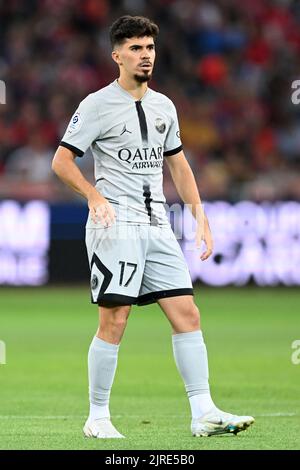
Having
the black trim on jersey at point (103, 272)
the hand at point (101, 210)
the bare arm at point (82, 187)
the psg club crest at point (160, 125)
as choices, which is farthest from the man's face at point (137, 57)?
the black trim on jersey at point (103, 272)

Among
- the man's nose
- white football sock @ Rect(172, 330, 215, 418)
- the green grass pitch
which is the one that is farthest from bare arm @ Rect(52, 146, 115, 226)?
the green grass pitch

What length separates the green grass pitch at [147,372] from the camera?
7074mm

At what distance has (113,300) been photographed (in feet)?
23.1

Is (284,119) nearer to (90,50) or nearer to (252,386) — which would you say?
(90,50)

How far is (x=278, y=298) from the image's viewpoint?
1731 centimetres

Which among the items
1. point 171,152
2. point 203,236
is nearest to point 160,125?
point 171,152

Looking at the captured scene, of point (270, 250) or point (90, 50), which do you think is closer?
point (270, 250)

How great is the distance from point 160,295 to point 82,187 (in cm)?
76

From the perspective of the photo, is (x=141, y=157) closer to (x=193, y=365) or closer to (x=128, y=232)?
(x=128, y=232)

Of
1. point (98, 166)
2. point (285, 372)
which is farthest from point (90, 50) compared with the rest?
point (98, 166)

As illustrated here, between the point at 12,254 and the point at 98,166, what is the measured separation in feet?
35.2

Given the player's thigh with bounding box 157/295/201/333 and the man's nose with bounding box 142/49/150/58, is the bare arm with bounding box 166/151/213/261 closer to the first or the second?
the player's thigh with bounding box 157/295/201/333

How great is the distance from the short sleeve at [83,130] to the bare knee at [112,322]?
904mm

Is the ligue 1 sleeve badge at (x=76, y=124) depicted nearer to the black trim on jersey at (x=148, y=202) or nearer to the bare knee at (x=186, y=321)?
the black trim on jersey at (x=148, y=202)
